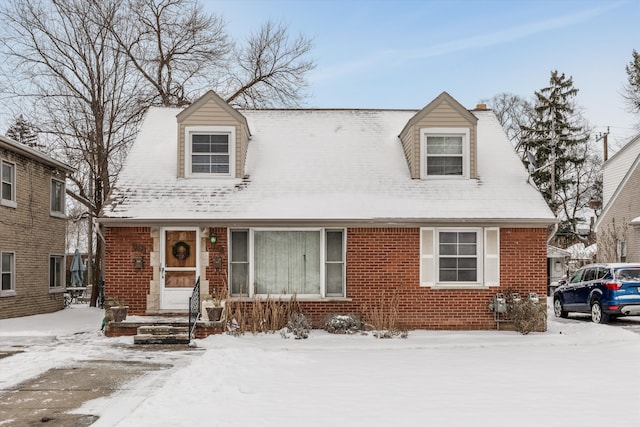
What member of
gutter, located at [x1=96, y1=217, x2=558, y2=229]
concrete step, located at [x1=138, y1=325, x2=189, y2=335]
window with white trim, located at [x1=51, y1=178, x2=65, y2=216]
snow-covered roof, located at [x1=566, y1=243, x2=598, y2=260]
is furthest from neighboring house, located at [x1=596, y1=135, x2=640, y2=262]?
window with white trim, located at [x1=51, y1=178, x2=65, y2=216]

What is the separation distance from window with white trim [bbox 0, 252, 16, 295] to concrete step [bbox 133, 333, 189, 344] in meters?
7.53

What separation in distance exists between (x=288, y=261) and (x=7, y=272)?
9.60 meters

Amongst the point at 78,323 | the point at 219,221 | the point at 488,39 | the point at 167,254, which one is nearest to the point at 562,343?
the point at 219,221

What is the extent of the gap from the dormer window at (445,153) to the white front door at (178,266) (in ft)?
22.0

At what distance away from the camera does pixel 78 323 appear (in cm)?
1614

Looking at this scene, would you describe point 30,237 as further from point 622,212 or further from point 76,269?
point 622,212

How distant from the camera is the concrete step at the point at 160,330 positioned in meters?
12.5

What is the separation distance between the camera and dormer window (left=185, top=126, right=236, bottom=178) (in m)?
15.2

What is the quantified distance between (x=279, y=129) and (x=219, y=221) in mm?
4837

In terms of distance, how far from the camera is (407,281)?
14.1 meters

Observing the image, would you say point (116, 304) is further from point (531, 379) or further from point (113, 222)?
point (531, 379)

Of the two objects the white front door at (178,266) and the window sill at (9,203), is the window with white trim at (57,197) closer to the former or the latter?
the window sill at (9,203)

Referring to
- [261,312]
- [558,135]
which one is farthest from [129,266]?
[558,135]

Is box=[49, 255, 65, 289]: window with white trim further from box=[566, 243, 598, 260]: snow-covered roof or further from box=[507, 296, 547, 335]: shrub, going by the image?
box=[566, 243, 598, 260]: snow-covered roof
